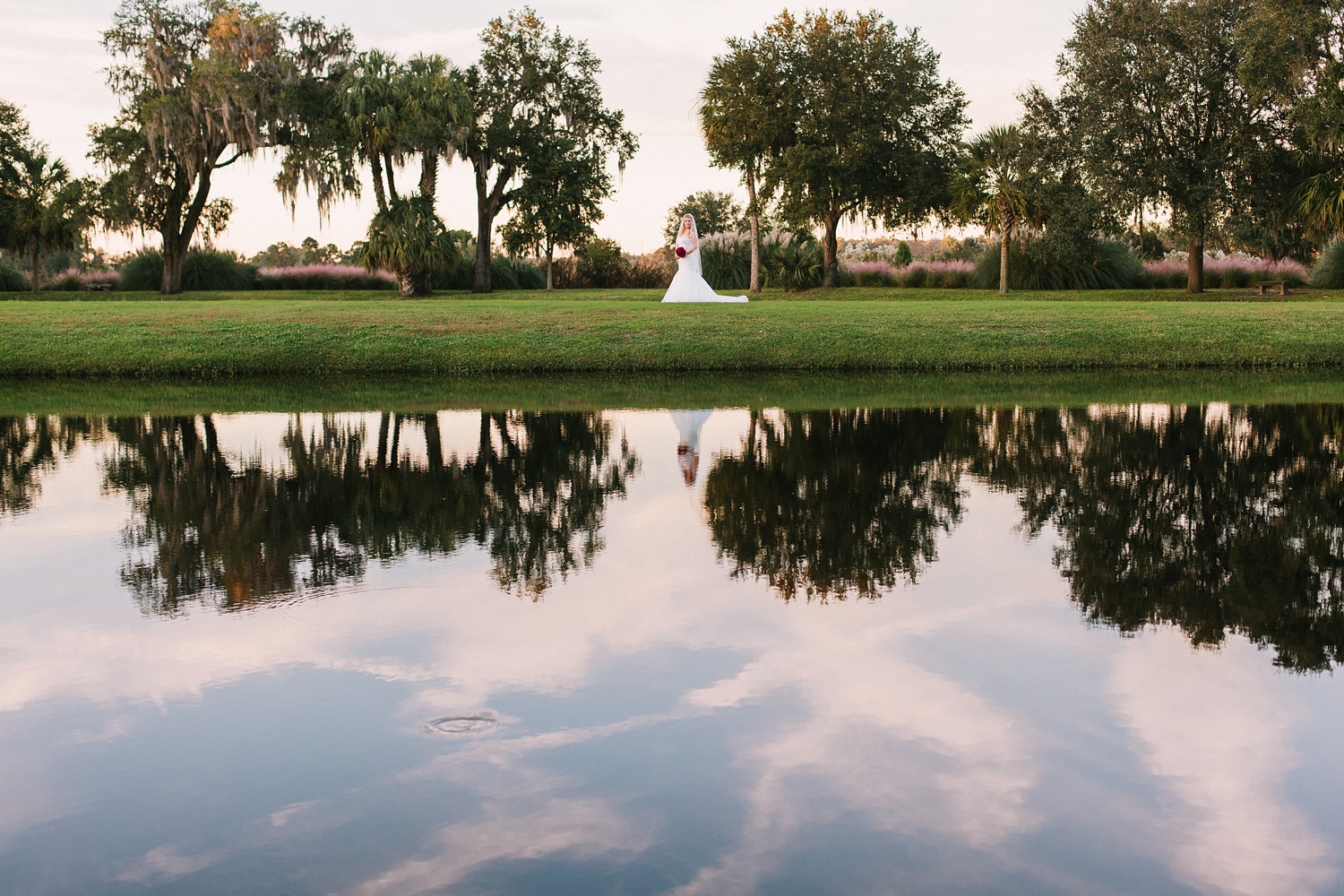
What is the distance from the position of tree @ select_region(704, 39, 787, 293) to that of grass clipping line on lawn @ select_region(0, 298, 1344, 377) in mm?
17110

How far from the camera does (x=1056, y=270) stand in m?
37.8

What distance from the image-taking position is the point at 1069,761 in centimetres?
355

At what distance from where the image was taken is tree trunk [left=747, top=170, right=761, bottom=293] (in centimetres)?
3931

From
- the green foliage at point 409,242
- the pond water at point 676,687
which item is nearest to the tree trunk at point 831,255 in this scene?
the green foliage at point 409,242

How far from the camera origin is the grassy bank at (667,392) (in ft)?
46.8

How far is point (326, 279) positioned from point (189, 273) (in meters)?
4.74

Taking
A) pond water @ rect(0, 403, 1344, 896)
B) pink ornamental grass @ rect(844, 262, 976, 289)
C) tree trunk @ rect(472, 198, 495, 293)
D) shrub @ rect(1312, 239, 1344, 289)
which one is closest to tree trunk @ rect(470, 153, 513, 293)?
tree trunk @ rect(472, 198, 495, 293)

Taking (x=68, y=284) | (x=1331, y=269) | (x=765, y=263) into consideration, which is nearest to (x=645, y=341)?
(x=765, y=263)

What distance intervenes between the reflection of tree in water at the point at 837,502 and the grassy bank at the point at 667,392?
9.28 ft

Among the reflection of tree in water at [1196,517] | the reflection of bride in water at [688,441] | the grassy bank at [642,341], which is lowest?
the reflection of tree in water at [1196,517]

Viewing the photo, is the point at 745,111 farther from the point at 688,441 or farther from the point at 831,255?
the point at 688,441

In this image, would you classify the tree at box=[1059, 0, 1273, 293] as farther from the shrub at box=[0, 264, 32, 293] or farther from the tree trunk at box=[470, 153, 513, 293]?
the shrub at box=[0, 264, 32, 293]

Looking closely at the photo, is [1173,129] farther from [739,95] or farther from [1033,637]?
[1033,637]

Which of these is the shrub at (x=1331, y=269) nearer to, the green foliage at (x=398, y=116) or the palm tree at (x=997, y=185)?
the palm tree at (x=997, y=185)
